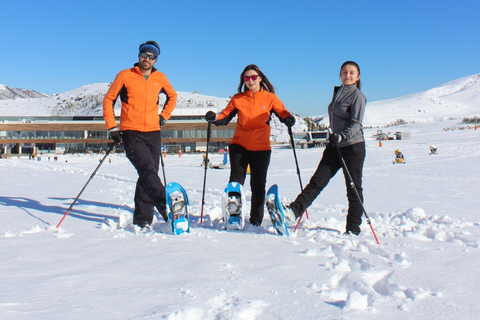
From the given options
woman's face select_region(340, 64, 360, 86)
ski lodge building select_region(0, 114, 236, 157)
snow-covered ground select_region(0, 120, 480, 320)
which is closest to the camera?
snow-covered ground select_region(0, 120, 480, 320)

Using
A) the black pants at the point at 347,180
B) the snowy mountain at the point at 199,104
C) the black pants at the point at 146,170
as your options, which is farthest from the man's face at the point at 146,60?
the snowy mountain at the point at 199,104

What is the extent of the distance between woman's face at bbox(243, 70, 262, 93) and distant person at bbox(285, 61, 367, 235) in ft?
2.50

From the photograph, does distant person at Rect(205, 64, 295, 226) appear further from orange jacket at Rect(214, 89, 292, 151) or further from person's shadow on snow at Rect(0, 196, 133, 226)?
person's shadow on snow at Rect(0, 196, 133, 226)

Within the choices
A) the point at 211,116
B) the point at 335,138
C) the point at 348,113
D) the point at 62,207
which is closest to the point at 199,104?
the point at 62,207

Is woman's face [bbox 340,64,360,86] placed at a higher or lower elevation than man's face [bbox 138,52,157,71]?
lower

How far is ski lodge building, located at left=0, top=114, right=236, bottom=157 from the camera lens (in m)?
59.2

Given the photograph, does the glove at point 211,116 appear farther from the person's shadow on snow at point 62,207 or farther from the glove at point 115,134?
the person's shadow on snow at point 62,207

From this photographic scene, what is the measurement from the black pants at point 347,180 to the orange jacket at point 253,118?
634mm

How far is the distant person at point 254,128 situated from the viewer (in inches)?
156

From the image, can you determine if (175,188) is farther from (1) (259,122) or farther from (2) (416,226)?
(2) (416,226)

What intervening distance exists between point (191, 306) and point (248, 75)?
2707mm

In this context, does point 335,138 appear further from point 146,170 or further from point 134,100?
point 134,100

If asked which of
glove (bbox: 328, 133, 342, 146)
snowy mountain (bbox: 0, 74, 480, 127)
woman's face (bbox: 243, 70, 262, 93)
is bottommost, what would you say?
glove (bbox: 328, 133, 342, 146)

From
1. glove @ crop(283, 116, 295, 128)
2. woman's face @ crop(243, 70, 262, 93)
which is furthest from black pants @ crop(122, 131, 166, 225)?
glove @ crop(283, 116, 295, 128)
